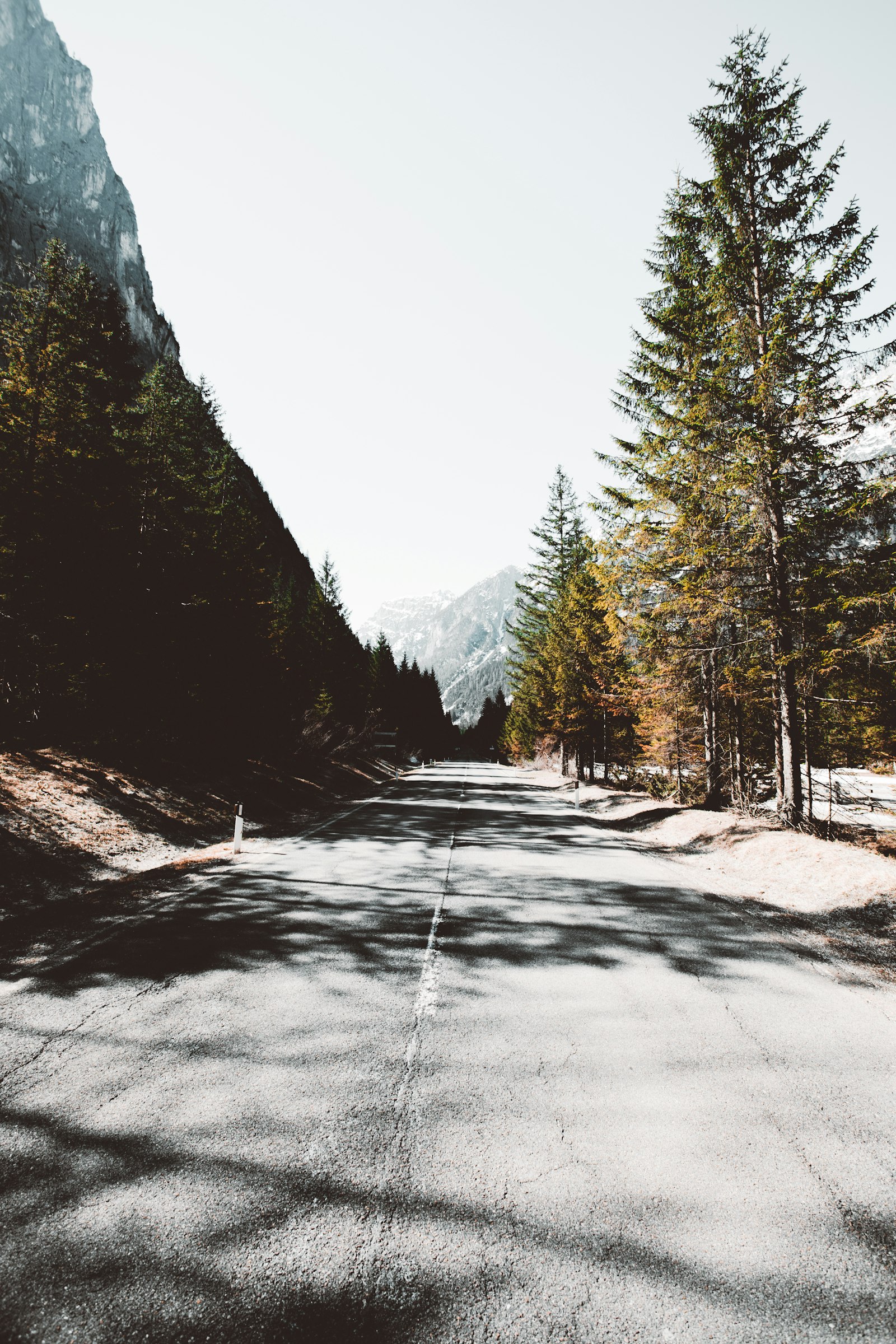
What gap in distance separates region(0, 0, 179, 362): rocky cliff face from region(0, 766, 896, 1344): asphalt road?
90.0 m

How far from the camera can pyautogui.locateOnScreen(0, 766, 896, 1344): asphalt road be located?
2.09 meters

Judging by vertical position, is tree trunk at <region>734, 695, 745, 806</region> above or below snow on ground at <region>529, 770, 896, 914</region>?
above

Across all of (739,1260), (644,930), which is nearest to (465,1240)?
(739,1260)

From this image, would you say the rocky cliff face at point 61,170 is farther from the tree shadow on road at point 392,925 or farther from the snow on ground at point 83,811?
the tree shadow on road at point 392,925

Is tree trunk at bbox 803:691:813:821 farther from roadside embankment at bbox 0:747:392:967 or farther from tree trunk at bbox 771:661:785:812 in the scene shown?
roadside embankment at bbox 0:747:392:967

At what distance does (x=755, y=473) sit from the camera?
414 inches

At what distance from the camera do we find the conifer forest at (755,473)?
10336 mm

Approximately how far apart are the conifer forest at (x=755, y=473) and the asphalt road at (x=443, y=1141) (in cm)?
694

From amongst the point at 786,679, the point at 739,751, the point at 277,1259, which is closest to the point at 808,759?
the point at 739,751

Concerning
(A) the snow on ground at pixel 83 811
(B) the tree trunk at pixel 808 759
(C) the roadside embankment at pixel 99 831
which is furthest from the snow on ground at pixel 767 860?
(A) the snow on ground at pixel 83 811

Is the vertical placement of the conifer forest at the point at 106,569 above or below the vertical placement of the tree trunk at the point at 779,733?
above

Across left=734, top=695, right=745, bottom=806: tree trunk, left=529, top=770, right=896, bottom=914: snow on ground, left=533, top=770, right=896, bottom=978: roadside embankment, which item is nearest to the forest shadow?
left=533, top=770, right=896, bottom=978: roadside embankment

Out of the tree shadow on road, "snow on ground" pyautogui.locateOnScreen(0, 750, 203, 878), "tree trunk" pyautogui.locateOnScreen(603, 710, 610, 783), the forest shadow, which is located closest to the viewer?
the forest shadow

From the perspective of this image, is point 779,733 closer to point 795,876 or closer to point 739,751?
point 739,751
